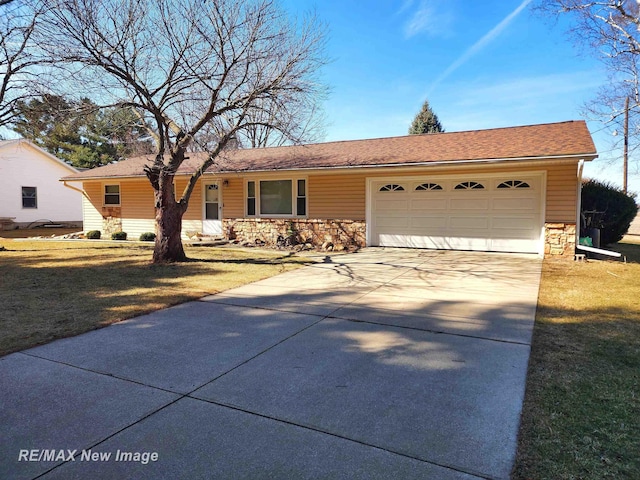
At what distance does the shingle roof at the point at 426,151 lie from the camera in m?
10.5

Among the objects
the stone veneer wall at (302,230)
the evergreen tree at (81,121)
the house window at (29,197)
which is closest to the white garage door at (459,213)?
the stone veneer wall at (302,230)

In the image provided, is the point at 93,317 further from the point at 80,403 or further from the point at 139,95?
the point at 139,95

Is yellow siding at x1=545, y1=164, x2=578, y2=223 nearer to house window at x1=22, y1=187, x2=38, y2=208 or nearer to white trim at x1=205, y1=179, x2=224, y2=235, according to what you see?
white trim at x1=205, y1=179, x2=224, y2=235

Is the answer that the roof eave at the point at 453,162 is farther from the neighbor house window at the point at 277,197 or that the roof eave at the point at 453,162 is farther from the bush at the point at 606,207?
the bush at the point at 606,207

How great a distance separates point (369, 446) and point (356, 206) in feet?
36.2

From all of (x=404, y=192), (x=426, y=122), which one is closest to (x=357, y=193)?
(x=404, y=192)

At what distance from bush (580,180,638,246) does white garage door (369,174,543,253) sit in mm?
2921

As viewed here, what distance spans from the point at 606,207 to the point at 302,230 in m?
9.78

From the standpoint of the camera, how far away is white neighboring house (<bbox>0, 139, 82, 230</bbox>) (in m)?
21.7

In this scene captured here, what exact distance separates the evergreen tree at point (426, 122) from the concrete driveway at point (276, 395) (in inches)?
1365

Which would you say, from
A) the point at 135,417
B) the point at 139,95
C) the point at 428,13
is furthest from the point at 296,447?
the point at 428,13

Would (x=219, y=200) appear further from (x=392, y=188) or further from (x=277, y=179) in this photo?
(x=392, y=188)

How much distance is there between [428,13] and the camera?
11875mm

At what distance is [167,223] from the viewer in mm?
9664
